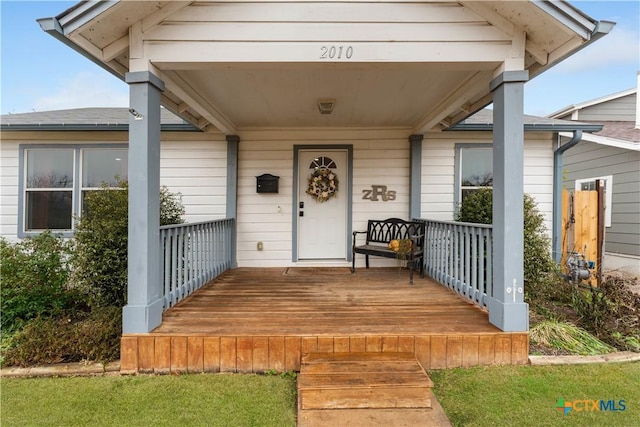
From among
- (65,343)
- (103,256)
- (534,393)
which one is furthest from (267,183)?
(534,393)

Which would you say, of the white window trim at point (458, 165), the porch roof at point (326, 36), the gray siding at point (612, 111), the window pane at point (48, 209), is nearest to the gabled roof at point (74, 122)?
the window pane at point (48, 209)

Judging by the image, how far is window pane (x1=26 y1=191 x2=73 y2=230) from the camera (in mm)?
5184

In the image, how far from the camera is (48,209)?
17.1 ft

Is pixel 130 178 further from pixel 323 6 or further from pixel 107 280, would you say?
pixel 323 6

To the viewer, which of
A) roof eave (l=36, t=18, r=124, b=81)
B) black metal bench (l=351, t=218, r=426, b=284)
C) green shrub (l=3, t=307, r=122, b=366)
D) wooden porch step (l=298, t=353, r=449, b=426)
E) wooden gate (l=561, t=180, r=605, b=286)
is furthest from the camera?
wooden gate (l=561, t=180, r=605, b=286)

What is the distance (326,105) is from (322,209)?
175 cm

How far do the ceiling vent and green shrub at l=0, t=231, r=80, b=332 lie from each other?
338cm

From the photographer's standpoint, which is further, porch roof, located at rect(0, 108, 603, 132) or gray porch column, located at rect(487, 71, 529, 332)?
porch roof, located at rect(0, 108, 603, 132)

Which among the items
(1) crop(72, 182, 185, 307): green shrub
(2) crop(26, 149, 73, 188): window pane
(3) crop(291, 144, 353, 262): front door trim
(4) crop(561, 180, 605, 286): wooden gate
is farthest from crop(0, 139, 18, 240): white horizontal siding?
(4) crop(561, 180, 605, 286): wooden gate

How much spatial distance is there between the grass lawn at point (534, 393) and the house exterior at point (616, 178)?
433 cm

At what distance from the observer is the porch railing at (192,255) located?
316 centimetres

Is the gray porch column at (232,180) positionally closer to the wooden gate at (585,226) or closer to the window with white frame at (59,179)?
the window with white frame at (59,179)

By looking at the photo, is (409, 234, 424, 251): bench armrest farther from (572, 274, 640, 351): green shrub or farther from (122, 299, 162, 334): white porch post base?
(122, 299, 162, 334): white porch post base

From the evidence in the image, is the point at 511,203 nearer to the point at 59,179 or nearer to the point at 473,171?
the point at 473,171
